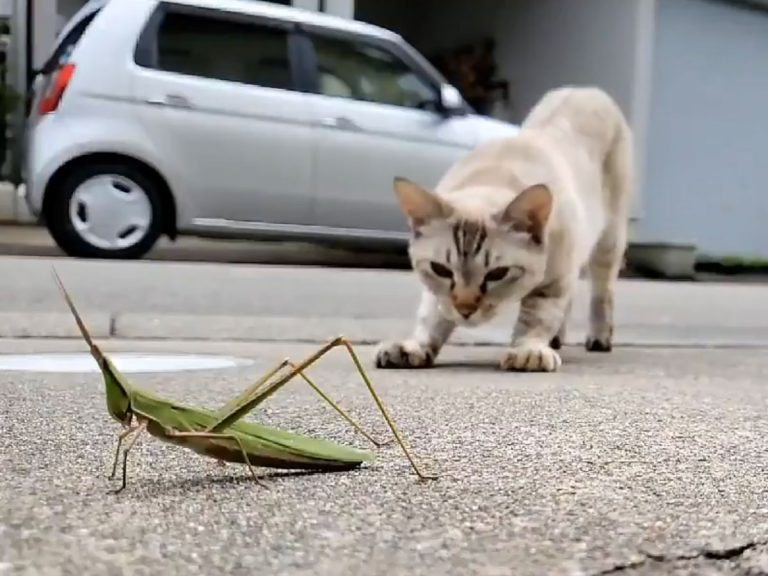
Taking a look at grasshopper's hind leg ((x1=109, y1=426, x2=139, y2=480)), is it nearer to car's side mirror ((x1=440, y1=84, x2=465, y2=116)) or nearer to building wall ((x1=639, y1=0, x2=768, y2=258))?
car's side mirror ((x1=440, y1=84, x2=465, y2=116))

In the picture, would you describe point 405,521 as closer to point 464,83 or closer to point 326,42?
point 326,42

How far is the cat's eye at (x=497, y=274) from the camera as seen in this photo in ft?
5.53

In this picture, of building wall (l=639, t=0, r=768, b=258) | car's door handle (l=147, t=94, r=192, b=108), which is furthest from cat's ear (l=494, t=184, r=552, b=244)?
building wall (l=639, t=0, r=768, b=258)

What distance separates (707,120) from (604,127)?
19.4ft

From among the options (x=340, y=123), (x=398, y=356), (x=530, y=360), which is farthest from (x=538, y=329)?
(x=340, y=123)

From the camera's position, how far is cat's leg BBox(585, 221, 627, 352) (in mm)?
2193

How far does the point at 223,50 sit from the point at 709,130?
184 inches

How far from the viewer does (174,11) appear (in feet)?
13.9

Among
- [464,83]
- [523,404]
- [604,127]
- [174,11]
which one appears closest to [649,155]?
[464,83]

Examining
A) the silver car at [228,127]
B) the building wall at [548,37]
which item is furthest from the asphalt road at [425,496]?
the building wall at [548,37]

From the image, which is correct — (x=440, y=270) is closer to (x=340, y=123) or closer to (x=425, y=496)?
(x=425, y=496)

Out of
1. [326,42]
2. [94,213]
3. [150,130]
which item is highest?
[326,42]

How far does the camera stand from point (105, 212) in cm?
393

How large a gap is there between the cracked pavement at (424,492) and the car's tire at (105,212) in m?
2.72
